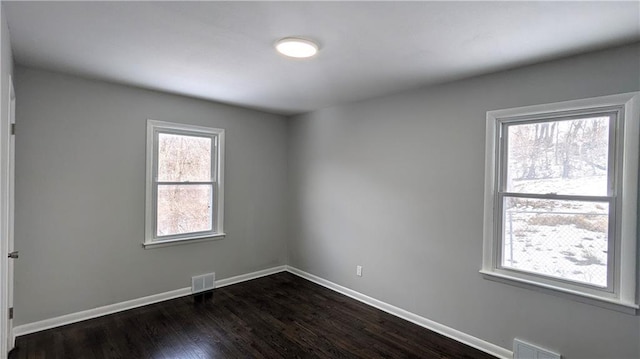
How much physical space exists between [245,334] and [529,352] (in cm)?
242

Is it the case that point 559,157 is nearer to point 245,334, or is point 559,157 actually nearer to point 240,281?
point 245,334

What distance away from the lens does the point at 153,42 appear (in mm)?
2191

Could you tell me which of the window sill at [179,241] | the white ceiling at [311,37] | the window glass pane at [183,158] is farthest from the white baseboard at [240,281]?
the white ceiling at [311,37]

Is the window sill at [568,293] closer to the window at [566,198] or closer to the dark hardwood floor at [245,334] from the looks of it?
the window at [566,198]

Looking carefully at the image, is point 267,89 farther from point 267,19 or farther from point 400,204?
point 400,204

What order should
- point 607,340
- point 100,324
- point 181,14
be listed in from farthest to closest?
point 100,324 → point 607,340 → point 181,14

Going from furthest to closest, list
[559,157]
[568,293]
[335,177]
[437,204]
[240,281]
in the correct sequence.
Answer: [240,281] → [335,177] → [437,204] → [559,157] → [568,293]

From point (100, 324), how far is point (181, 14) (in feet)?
9.79

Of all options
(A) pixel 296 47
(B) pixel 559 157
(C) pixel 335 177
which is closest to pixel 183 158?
(C) pixel 335 177

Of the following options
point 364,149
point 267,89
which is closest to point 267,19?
point 267,89

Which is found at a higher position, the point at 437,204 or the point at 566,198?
the point at 566,198

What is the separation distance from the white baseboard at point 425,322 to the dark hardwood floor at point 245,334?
0.07 meters

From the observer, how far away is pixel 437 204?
302cm

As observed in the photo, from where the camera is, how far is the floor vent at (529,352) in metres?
2.34
